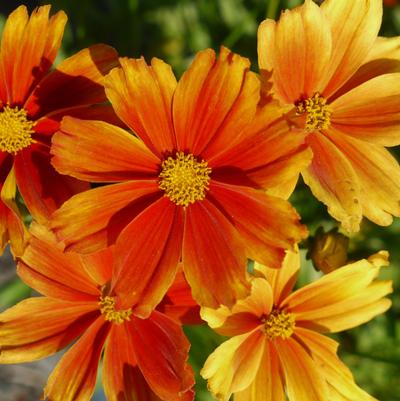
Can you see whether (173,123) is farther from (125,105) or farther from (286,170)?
(286,170)

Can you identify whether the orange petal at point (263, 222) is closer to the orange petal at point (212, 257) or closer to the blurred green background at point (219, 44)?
the orange petal at point (212, 257)

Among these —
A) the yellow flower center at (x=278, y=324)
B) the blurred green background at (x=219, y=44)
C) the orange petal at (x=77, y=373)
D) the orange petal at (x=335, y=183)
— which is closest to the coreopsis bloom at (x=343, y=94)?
the orange petal at (x=335, y=183)

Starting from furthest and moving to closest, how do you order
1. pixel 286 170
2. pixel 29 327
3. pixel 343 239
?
pixel 343 239 → pixel 29 327 → pixel 286 170

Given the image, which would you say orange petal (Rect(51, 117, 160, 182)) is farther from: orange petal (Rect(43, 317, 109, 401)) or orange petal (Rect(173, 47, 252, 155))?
orange petal (Rect(43, 317, 109, 401))

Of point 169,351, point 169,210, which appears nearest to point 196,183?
point 169,210

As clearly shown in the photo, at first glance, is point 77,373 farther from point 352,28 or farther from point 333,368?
point 352,28

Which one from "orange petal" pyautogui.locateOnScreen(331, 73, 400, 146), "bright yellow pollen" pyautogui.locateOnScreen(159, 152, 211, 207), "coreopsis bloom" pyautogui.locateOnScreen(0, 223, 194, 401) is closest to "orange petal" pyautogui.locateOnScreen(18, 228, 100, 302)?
"coreopsis bloom" pyautogui.locateOnScreen(0, 223, 194, 401)

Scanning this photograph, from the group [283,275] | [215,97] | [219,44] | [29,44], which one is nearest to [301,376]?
[283,275]
